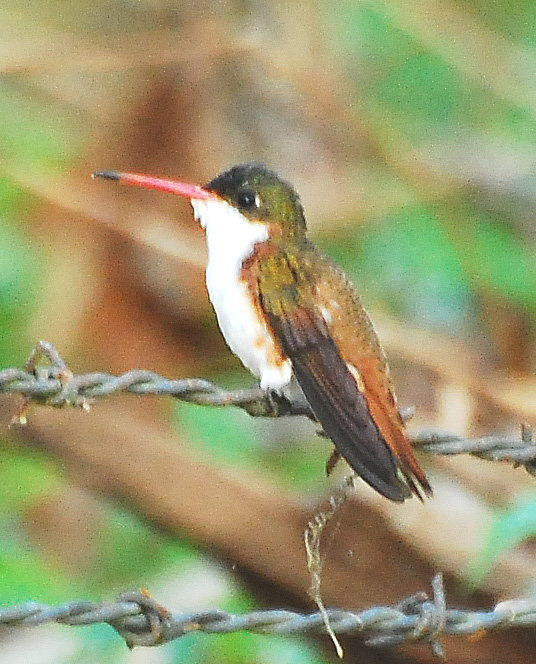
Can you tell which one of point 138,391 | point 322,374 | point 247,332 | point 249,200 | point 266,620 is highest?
point 249,200

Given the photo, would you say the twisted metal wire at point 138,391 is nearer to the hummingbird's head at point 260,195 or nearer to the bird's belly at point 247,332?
the bird's belly at point 247,332

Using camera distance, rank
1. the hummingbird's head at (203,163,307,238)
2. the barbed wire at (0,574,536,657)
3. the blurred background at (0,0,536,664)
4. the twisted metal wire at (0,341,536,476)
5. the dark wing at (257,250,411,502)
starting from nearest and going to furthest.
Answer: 1. the barbed wire at (0,574,536,657)
2. the twisted metal wire at (0,341,536,476)
3. the dark wing at (257,250,411,502)
4. the hummingbird's head at (203,163,307,238)
5. the blurred background at (0,0,536,664)

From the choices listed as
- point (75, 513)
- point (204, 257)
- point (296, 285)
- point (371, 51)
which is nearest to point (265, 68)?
point (371, 51)

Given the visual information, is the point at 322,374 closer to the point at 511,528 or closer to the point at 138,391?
the point at 511,528

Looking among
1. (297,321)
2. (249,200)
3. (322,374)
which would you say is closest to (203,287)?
(249,200)

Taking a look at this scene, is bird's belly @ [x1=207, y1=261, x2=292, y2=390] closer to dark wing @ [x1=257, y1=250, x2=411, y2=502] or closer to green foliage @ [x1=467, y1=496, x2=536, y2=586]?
dark wing @ [x1=257, y1=250, x2=411, y2=502]

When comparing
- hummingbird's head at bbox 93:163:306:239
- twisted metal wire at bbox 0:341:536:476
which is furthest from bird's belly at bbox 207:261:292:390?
twisted metal wire at bbox 0:341:536:476
